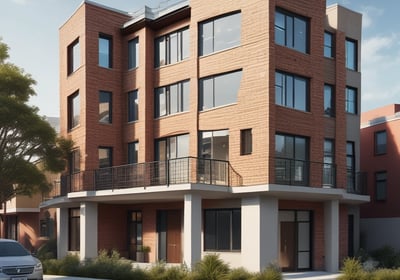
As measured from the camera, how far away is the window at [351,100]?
31.8 m

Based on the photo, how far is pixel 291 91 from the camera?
1032 inches

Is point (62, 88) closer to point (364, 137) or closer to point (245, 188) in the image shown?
point (245, 188)

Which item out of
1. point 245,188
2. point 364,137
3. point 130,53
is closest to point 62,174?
point 130,53

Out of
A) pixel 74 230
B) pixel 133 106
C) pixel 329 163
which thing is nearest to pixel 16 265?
pixel 133 106

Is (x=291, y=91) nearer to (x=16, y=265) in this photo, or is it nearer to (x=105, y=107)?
(x=105, y=107)

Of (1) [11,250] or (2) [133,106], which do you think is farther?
(2) [133,106]

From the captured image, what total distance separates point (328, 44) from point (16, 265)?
1846 centimetres

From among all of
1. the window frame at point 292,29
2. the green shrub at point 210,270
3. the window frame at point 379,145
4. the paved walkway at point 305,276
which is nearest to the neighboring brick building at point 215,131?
the window frame at point 292,29

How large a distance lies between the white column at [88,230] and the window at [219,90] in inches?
309

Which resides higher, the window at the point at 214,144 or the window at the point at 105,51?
the window at the point at 105,51

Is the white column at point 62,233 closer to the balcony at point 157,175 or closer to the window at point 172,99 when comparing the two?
the balcony at point 157,175

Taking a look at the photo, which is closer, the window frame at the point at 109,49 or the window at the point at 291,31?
the window at the point at 291,31

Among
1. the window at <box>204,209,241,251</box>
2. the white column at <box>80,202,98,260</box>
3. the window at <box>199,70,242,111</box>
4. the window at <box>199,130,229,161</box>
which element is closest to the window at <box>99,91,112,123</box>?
the white column at <box>80,202,98,260</box>

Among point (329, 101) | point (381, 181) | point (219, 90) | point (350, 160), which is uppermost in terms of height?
point (219, 90)
